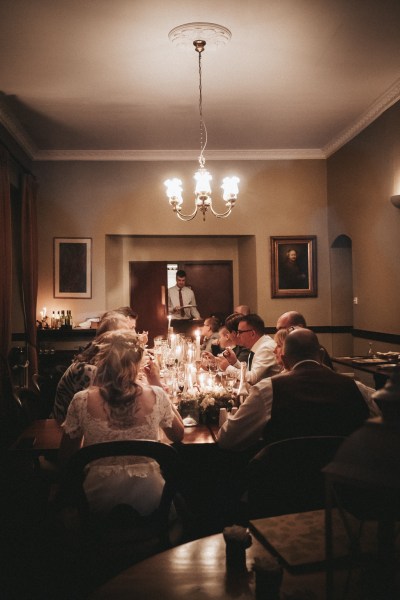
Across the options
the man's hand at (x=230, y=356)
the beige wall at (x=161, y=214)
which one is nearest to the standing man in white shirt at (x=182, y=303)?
the beige wall at (x=161, y=214)

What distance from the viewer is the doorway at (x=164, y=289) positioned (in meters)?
9.64

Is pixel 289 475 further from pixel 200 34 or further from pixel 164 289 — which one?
pixel 164 289

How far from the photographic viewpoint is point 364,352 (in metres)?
7.52

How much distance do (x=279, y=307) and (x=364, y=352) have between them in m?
1.62

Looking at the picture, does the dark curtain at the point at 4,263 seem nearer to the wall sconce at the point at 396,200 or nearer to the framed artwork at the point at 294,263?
the framed artwork at the point at 294,263

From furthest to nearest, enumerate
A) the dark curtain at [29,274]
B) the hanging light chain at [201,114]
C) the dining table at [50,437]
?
the dark curtain at [29,274] → the hanging light chain at [201,114] → the dining table at [50,437]

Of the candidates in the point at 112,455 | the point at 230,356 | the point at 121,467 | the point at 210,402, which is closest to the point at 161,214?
the point at 230,356

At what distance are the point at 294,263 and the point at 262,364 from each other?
408 cm

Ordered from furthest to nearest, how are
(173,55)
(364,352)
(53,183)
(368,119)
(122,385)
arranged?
1. (53,183)
2. (364,352)
3. (368,119)
4. (173,55)
5. (122,385)

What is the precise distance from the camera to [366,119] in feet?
23.2

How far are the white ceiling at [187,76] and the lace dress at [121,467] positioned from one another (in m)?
3.30

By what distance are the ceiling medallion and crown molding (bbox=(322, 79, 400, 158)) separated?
7.20ft

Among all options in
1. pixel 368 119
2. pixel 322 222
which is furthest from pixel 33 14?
pixel 322 222

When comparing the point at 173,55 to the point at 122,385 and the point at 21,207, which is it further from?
the point at 122,385
